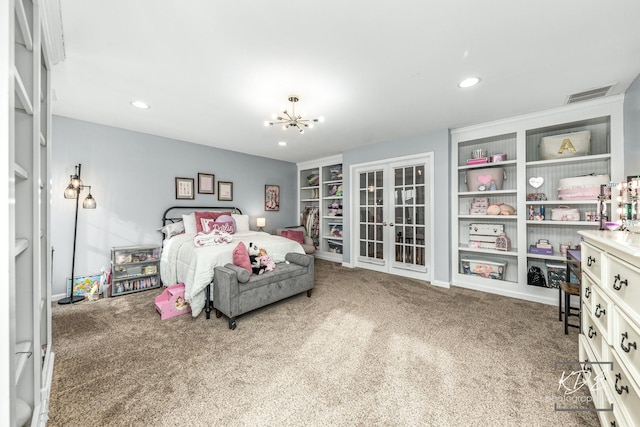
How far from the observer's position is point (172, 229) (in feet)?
13.0

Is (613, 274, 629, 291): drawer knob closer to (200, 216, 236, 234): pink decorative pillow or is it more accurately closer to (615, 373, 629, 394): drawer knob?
(615, 373, 629, 394): drawer knob

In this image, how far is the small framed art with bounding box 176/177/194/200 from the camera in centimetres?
434

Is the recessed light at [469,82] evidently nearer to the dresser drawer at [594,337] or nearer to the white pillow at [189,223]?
the dresser drawer at [594,337]

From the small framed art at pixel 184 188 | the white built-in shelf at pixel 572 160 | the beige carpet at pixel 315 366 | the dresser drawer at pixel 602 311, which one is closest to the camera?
the dresser drawer at pixel 602 311

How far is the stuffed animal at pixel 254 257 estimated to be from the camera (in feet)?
9.46

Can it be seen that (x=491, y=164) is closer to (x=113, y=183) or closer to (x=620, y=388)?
(x=620, y=388)

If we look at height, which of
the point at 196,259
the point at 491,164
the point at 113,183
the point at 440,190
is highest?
the point at 491,164

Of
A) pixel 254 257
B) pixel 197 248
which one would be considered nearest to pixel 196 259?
pixel 197 248

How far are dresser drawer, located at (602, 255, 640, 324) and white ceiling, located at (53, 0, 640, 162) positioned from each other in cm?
151

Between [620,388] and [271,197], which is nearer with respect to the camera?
[620,388]

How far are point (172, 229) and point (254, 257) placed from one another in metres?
1.81

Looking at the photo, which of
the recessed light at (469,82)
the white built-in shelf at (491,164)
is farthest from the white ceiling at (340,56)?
the white built-in shelf at (491,164)
